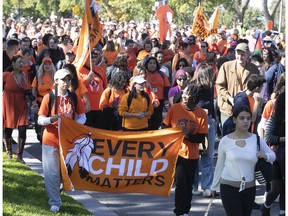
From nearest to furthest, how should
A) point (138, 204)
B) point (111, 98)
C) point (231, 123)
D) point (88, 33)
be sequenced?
point (138, 204) < point (231, 123) < point (111, 98) < point (88, 33)

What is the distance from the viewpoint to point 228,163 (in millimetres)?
6969

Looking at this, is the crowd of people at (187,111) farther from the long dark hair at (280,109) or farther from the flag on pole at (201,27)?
the flag on pole at (201,27)

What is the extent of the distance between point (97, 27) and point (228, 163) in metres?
5.71

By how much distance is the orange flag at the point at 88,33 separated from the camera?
1176 centimetres

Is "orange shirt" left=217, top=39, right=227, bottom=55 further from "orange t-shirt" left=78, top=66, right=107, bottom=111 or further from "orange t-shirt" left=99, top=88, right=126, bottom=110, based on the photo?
"orange t-shirt" left=99, top=88, right=126, bottom=110

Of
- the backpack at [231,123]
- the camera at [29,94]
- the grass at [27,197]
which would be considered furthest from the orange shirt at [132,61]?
the backpack at [231,123]

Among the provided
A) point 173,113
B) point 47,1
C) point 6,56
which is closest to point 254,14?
point 47,1

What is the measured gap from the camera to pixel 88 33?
11.6 metres

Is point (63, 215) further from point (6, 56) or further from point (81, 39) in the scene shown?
point (6, 56)

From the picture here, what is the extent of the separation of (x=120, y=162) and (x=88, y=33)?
3.38 metres

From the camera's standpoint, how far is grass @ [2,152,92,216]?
26.8 ft

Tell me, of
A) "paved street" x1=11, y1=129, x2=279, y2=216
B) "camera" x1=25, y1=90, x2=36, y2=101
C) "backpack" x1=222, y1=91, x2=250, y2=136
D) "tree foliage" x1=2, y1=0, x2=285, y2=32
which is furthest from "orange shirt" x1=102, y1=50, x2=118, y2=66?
"tree foliage" x1=2, y1=0, x2=285, y2=32

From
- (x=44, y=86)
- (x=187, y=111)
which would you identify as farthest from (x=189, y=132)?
(x=44, y=86)

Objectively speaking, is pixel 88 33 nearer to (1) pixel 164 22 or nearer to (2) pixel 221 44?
(1) pixel 164 22
